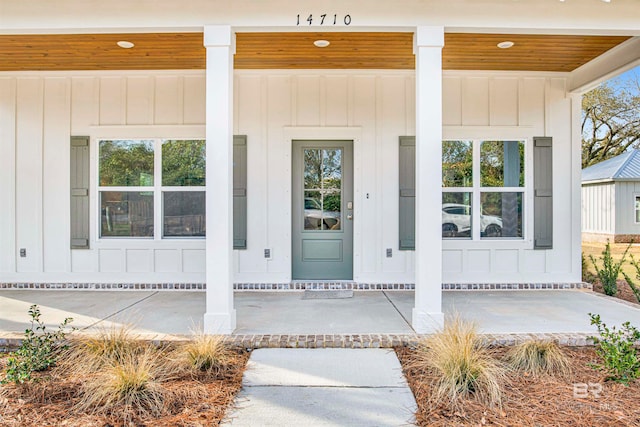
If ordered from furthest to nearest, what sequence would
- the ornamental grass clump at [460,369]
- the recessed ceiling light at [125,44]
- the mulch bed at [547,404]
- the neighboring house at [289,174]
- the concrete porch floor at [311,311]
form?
the neighboring house at [289,174] < the recessed ceiling light at [125,44] < the concrete porch floor at [311,311] < the ornamental grass clump at [460,369] < the mulch bed at [547,404]

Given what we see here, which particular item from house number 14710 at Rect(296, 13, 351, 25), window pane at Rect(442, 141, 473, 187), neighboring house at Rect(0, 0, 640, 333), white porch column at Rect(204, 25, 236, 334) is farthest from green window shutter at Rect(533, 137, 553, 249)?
white porch column at Rect(204, 25, 236, 334)

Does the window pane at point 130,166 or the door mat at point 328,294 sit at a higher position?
the window pane at point 130,166

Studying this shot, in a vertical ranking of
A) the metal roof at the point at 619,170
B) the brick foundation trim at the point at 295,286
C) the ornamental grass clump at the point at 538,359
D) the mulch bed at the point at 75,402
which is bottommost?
the mulch bed at the point at 75,402

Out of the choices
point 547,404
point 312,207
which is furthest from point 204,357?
point 312,207

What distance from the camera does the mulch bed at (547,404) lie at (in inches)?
92.6

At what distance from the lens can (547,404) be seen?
2.52 meters

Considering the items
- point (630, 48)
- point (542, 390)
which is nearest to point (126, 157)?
point (542, 390)

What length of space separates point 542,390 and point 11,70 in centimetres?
713

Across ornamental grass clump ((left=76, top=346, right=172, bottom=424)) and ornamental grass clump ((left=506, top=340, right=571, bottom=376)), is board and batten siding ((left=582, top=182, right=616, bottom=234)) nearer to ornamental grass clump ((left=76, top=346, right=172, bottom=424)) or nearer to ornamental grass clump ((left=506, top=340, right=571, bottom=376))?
ornamental grass clump ((left=506, top=340, right=571, bottom=376))

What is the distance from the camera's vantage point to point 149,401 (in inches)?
97.8

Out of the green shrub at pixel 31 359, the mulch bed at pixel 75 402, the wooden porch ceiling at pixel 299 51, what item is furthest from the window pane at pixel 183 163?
the mulch bed at pixel 75 402

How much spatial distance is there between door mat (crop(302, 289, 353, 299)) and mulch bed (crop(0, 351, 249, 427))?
2146 mm

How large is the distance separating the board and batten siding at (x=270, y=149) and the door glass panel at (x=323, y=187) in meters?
0.28

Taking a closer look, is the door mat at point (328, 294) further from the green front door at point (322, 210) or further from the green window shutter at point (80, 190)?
the green window shutter at point (80, 190)
